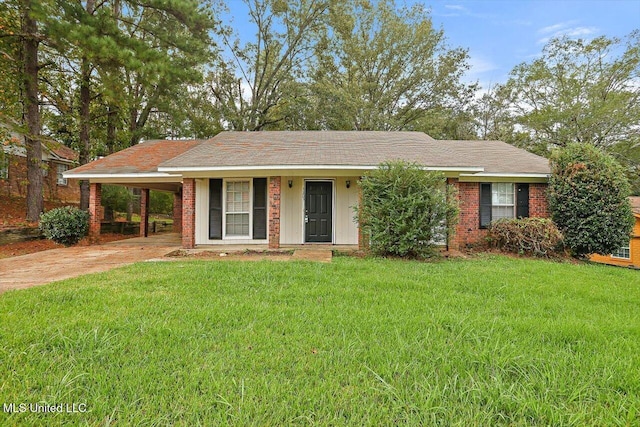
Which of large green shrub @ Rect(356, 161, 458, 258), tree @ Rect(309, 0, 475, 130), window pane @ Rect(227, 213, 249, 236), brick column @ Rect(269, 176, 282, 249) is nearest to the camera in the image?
large green shrub @ Rect(356, 161, 458, 258)

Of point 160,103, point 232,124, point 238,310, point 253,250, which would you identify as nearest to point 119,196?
point 160,103

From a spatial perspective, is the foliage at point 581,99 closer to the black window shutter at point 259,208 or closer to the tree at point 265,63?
the tree at point 265,63

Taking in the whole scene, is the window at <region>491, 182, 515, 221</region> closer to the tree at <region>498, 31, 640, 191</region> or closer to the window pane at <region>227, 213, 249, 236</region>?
the window pane at <region>227, 213, 249, 236</region>

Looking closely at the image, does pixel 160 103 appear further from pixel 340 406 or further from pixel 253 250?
pixel 340 406

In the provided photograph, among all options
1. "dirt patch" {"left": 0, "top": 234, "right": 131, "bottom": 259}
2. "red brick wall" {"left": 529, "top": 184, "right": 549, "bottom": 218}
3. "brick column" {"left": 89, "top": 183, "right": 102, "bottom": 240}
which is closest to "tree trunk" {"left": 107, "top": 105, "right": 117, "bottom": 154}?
"dirt patch" {"left": 0, "top": 234, "right": 131, "bottom": 259}

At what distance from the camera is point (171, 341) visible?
9.14 feet

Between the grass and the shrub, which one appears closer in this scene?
the grass

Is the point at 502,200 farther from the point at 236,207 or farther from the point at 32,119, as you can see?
the point at 32,119

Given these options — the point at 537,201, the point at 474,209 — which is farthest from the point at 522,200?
the point at 474,209

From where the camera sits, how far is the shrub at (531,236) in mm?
8328

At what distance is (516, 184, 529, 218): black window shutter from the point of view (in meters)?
9.92

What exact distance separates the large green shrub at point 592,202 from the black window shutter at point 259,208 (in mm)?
8945

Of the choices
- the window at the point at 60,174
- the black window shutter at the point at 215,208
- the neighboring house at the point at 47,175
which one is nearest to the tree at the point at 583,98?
the black window shutter at the point at 215,208

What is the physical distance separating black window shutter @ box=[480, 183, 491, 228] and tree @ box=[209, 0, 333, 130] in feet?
46.7
